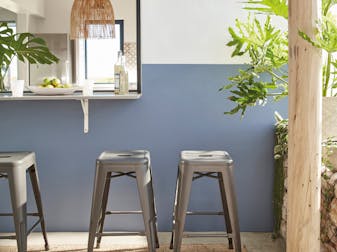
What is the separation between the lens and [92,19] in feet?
13.1

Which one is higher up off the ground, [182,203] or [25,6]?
[25,6]

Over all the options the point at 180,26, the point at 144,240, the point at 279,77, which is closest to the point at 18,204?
the point at 144,240

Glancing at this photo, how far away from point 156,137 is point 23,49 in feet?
3.52

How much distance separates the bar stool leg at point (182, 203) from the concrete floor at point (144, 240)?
0.57m

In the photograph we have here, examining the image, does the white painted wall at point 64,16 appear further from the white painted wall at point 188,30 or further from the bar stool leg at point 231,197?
the bar stool leg at point 231,197

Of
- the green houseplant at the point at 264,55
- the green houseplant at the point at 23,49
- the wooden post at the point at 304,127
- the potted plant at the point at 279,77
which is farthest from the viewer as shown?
the green houseplant at the point at 23,49

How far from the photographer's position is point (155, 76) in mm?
4008

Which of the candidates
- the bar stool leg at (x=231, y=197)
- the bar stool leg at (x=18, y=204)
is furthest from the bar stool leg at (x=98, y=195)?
the bar stool leg at (x=231, y=197)

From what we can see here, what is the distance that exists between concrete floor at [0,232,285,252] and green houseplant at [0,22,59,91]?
1.19m

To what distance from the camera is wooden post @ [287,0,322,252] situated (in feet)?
8.77

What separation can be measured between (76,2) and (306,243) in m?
2.24

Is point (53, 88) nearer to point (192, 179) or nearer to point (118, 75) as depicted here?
point (118, 75)

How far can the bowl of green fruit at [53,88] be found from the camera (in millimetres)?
3844

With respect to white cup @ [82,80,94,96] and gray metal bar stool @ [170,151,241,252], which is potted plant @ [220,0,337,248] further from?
white cup @ [82,80,94,96]
